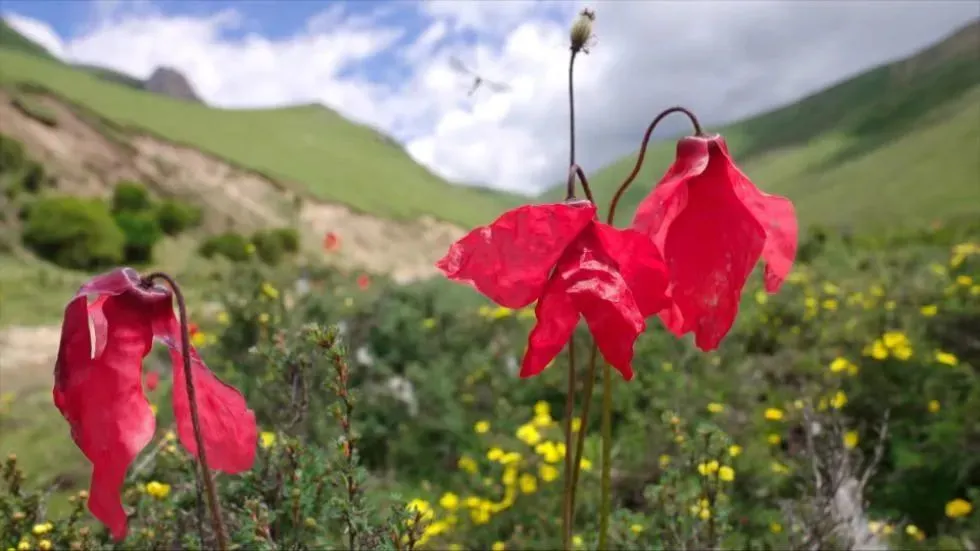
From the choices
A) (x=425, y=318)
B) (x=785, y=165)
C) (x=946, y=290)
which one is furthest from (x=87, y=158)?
(x=785, y=165)

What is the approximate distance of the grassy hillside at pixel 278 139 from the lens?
127ft

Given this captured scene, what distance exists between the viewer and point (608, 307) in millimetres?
873

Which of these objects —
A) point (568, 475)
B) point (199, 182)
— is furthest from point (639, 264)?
point (199, 182)

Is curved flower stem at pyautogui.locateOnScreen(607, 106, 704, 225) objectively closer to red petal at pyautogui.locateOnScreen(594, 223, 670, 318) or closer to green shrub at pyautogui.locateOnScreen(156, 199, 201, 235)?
red petal at pyautogui.locateOnScreen(594, 223, 670, 318)

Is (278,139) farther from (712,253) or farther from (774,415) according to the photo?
(712,253)

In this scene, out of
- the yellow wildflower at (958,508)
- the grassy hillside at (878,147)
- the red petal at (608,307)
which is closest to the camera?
the red petal at (608,307)

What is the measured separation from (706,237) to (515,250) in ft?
0.95

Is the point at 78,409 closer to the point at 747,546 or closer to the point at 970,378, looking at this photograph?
the point at 747,546

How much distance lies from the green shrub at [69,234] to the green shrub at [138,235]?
4.10 ft

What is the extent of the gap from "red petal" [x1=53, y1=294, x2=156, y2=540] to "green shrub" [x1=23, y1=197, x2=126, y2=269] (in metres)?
18.9

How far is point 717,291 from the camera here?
1.01 meters

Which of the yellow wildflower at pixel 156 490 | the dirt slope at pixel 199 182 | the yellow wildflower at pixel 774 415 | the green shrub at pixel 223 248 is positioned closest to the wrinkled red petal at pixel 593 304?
the yellow wildflower at pixel 156 490

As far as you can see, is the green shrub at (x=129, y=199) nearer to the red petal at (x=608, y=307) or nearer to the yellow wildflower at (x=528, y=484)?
the yellow wildflower at (x=528, y=484)

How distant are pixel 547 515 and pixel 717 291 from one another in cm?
214
